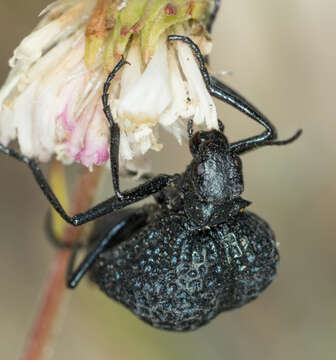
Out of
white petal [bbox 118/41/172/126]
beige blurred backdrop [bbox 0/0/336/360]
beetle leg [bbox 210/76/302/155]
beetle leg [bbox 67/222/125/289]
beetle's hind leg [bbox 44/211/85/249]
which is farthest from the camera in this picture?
beige blurred backdrop [bbox 0/0/336/360]

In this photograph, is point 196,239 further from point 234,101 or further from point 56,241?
point 56,241

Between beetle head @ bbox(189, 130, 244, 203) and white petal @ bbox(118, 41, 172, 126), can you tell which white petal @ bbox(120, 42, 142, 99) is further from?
beetle head @ bbox(189, 130, 244, 203)

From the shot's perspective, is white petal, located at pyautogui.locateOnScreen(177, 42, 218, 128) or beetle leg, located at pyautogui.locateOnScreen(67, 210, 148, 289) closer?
white petal, located at pyautogui.locateOnScreen(177, 42, 218, 128)

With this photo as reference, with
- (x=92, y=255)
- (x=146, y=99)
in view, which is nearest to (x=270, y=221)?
(x=92, y=255)

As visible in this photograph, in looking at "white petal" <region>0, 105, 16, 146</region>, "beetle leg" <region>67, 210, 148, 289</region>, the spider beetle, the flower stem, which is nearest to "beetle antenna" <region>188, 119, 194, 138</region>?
the spider beetle

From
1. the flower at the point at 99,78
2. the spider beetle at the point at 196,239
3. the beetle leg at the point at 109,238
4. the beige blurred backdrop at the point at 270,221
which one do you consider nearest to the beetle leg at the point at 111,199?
the spider beetle at the point at 196,239

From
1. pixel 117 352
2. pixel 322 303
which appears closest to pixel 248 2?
pixel 322 303
